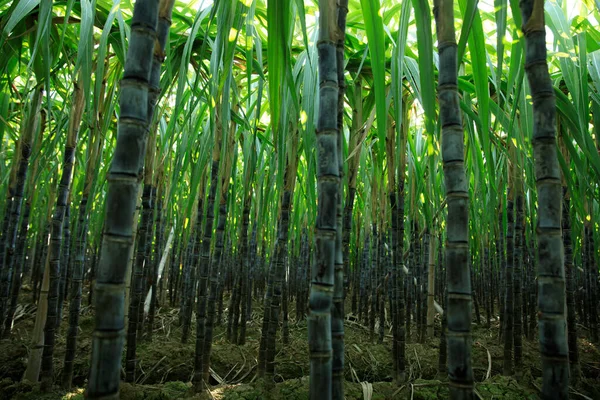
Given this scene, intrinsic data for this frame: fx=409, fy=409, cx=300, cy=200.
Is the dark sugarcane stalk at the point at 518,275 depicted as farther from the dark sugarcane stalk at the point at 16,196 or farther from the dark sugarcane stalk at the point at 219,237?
the dark sugarcane stalk at the point at 16,196

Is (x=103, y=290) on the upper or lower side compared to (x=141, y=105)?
lower

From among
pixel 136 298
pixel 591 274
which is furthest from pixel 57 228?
pixel 591 274

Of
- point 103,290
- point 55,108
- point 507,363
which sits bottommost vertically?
A: point 507,363

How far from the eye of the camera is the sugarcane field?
2.91ft

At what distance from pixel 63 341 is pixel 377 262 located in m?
2.99

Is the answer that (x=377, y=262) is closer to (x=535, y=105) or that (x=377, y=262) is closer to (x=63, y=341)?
(x=63, y=341)

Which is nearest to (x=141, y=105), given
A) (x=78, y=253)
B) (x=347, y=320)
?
(x=78, y=253)

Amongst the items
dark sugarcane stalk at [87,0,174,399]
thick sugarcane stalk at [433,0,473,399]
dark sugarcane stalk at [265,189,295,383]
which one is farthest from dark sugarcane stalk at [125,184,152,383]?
thick sugarcane stalk at [433,0,473,399]

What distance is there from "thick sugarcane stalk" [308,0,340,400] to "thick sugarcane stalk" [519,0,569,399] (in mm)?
438

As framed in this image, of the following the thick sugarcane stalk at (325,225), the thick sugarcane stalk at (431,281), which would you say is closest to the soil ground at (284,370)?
the thick sugarcane stalk at (431,281)

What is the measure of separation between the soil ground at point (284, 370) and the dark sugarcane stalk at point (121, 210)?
1.55 meters

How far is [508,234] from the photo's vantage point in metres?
3.27

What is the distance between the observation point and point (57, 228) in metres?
2.19

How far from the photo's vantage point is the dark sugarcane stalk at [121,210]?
756mm
